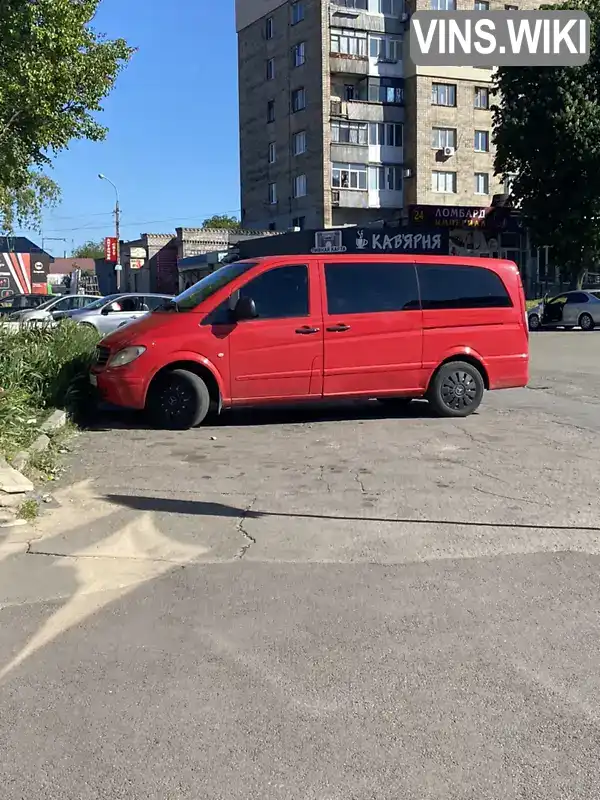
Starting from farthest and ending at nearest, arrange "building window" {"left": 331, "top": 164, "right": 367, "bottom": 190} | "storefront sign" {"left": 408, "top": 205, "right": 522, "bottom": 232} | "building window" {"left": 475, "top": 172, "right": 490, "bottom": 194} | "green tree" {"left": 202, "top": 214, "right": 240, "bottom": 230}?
"green tree" {"left": 202, "top": 214, "right": 240, "bottom": 230}
"building window" {"left": 475, "top": 172, "right": 490, "bottom": 194}
"building window" {"left": 331, "top": 164, "right": 367, "bottom": 190}
"storefront sign" {"left": 408, "top": 205, "right": 522, "bottom": 232}

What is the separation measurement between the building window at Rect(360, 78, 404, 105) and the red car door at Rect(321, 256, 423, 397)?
135ft

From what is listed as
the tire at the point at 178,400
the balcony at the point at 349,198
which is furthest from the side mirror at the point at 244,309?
the balcony at the point at 349,198

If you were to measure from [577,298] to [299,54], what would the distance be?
1052 inches

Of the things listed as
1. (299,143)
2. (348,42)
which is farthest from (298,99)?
(348,42)

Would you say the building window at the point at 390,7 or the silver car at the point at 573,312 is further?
the building window at the point at 390,7

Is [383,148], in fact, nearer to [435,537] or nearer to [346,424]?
[346,424]

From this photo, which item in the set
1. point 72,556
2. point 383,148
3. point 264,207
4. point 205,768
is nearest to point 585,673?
point 205,768

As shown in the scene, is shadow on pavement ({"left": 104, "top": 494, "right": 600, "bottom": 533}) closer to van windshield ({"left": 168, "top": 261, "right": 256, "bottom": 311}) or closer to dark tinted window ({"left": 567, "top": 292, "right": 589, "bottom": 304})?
van windshield ({"left": 168, "top": 261, "right": 256, "bottom": 311})

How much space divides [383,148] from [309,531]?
45.8 m

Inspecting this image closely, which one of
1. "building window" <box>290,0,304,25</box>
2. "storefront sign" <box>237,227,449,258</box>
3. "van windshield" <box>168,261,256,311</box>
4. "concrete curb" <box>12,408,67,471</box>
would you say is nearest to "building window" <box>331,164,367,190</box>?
"storefront sign" <box>237,227,449,258</box>

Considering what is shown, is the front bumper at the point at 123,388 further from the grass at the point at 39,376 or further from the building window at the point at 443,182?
the building window at the point at 443,182

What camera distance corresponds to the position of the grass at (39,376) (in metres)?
8.21

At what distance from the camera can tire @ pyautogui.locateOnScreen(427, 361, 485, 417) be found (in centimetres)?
1018

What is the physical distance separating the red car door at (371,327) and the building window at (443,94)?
1661 inches
